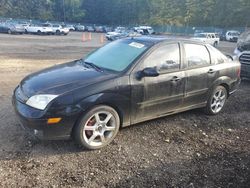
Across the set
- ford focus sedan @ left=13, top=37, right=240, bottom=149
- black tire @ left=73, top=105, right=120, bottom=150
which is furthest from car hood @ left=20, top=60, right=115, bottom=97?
black tire @ left=73, top=105, right=120, bottom=150

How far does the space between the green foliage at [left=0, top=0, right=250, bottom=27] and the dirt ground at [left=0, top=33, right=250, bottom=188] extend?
66152mm

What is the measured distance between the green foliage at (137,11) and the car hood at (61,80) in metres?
67.0

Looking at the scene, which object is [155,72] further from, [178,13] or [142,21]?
[142,21]

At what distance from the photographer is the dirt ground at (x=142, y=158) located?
12.3 feet

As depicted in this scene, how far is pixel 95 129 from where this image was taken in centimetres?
451

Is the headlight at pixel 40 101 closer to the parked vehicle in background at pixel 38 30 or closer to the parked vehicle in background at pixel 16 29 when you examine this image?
the parked vehicle in background at pixel 16 29

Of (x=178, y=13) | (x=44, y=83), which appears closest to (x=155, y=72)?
(x=44, y=83)

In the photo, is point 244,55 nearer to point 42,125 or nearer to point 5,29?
point 42,125

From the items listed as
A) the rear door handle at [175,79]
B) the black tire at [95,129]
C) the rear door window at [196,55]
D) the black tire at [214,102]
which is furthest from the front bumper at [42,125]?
the black tire at [214,102]

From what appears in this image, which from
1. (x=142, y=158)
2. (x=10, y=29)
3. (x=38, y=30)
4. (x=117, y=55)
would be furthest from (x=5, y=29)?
(x=142, y=158)

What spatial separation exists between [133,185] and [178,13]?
80.6 metres

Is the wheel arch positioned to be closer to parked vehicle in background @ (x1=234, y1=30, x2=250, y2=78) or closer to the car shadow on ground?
the car shadow on ground

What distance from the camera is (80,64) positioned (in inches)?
213

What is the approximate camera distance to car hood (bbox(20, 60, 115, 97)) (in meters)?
4.31
